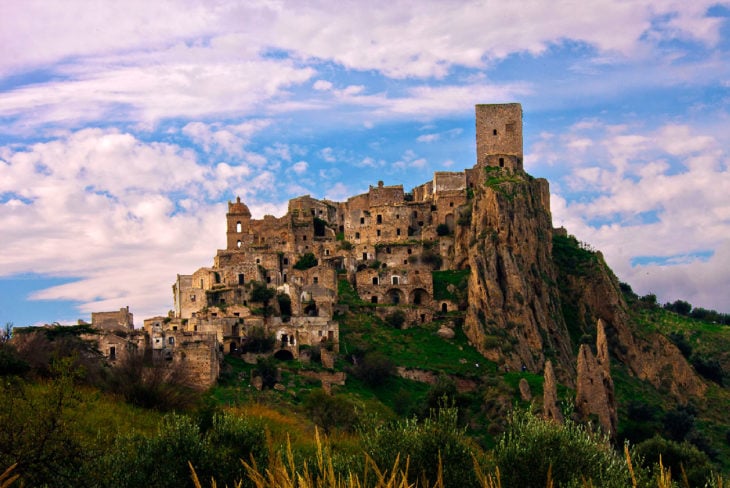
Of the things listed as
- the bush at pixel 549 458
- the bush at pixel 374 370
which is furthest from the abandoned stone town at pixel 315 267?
the bush at pixel 549 458

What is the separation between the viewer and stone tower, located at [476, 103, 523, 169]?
9931cm

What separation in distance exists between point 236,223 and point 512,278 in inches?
1200

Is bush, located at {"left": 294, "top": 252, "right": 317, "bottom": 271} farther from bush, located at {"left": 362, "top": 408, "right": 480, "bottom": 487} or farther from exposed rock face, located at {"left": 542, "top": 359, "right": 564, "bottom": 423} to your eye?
bush, located at {"left": 362, "top": 408, "right": 480, "bottom": 487}

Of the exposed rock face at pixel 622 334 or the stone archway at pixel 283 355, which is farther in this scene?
the exposed rock face at pixel 622 334

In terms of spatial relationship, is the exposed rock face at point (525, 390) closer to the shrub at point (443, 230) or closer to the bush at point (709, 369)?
the shrub at point (443, 230)

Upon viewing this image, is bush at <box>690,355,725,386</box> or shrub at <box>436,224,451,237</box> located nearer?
bush at <box>690,355,725,386</box>

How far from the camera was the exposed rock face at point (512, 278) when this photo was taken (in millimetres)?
80938

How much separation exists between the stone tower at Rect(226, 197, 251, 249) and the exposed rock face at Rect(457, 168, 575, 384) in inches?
887

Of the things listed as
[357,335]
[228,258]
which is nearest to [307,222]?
[228,258]

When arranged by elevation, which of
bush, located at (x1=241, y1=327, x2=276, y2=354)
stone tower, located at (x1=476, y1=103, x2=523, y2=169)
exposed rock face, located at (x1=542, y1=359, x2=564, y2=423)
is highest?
stone tower, located at (x1=476, y1=103, x2=523, y2=169)

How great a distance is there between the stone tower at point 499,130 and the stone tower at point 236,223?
977 inches

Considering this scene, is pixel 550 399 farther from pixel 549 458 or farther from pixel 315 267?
pixel 549 458

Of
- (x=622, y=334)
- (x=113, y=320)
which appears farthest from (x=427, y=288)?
(x=113, y=320)

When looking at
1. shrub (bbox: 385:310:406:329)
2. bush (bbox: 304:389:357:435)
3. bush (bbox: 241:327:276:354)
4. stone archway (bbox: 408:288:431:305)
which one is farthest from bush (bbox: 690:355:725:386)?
bush (bbox: 304:389:357:435)
